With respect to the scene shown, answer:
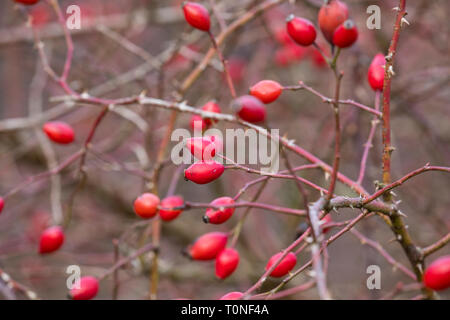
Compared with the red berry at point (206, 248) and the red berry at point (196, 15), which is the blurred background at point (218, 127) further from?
the red berry at point (206, 248)

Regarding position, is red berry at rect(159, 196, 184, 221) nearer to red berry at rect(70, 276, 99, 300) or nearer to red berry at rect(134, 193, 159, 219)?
red berry at rect(134, 193, 159, 219)

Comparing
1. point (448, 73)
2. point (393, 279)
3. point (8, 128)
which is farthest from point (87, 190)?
point (448, 73)

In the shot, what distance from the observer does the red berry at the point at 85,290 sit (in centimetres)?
135

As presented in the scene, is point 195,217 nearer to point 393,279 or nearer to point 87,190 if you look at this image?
point 87,190

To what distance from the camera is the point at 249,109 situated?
44.8 inches

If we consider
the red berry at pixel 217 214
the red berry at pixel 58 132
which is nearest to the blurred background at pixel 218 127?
the red berry at pixel 58 132

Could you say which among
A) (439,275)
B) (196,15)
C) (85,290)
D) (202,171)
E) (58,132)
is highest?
(196,15)

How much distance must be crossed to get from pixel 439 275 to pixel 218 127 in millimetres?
1879

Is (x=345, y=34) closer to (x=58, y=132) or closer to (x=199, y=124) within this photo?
(x=199, y=124)

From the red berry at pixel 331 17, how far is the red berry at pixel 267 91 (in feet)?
0.57

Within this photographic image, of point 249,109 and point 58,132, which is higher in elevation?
point 58,132

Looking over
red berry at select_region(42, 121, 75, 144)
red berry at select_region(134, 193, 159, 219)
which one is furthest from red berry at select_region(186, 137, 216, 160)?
red berry at select_region(42, 121, 75, 144)

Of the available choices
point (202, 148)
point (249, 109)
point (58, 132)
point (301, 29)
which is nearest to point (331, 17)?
point (301, 29)
